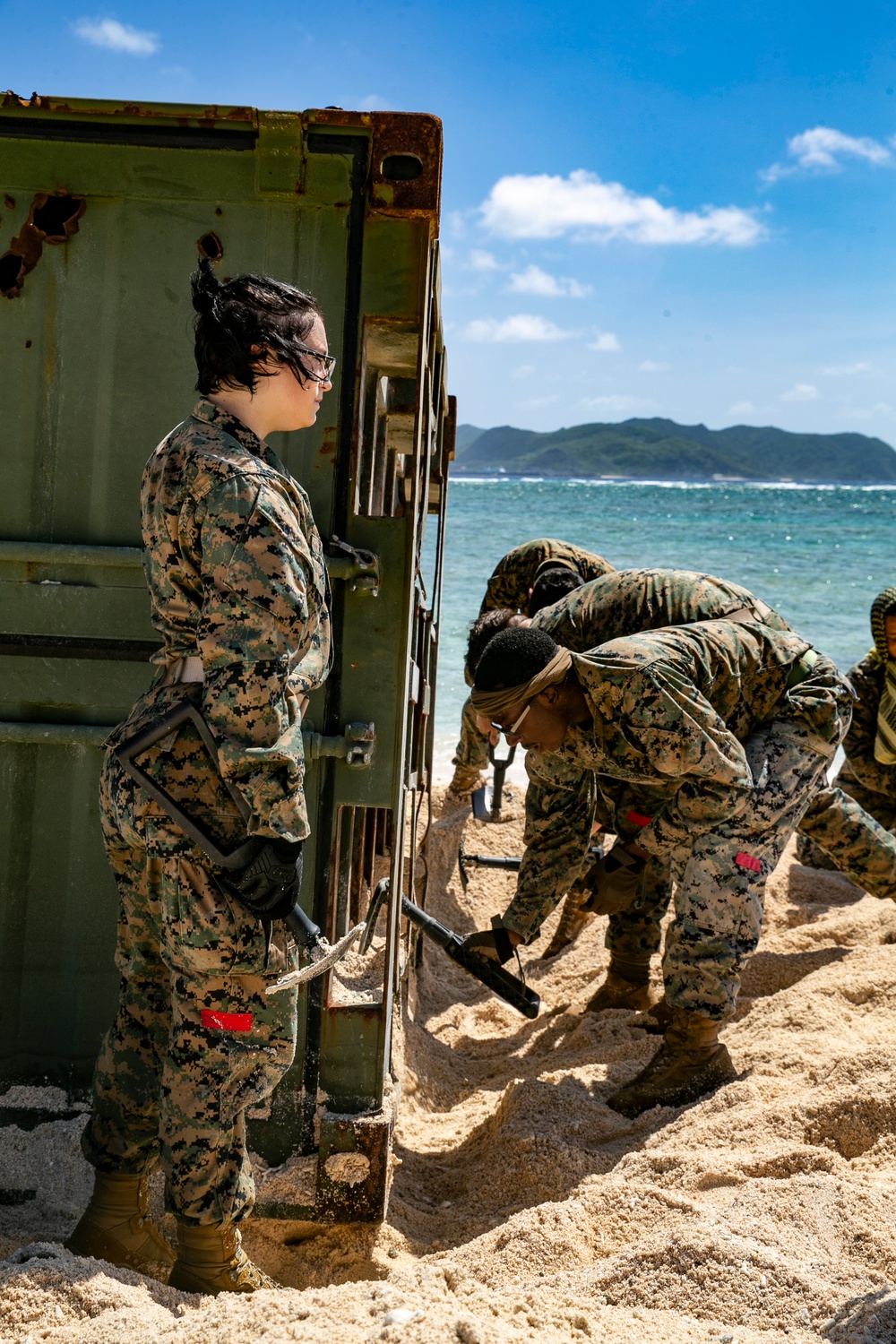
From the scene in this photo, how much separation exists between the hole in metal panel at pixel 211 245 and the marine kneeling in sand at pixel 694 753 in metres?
1.13

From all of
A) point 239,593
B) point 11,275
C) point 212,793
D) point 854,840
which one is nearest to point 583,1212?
point 212,793

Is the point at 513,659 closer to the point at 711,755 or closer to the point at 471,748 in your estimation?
the point at 711,755

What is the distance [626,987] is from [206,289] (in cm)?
297

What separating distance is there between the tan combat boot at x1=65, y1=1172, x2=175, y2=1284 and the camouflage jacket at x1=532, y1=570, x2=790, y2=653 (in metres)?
2.02

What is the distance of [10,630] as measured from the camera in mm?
2576

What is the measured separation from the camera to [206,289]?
2.01 meters

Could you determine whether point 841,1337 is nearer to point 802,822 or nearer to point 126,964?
point 126,964

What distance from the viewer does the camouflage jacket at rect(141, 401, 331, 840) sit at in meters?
1.86

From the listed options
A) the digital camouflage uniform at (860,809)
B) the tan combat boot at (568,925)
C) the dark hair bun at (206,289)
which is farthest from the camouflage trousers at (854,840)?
the dark hair bun at (206,289)

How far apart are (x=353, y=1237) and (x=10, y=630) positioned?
1515mm

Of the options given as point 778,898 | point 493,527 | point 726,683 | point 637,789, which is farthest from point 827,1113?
point 493,527

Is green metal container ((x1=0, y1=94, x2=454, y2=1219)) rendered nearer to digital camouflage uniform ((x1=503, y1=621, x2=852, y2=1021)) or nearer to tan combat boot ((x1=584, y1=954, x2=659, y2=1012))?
digital camouflage uniform ((x1=503, y1=621, x2=852, y2=1021))

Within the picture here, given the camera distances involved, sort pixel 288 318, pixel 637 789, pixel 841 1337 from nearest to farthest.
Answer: pixel 841 1337, pixel 288 318, pixel 637 789

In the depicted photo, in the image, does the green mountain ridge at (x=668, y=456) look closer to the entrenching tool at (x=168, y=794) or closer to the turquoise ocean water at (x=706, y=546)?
the turquoise ocean water at (x=706, y=546)
